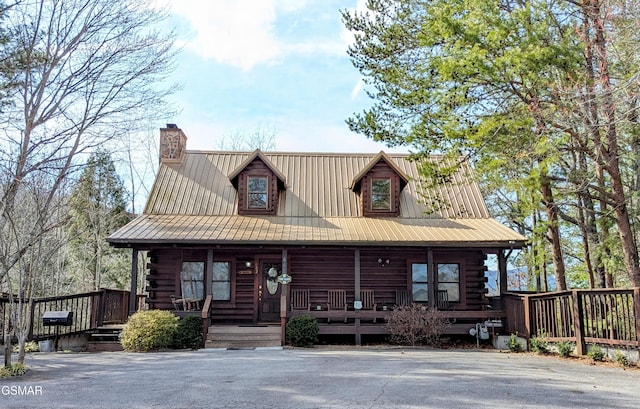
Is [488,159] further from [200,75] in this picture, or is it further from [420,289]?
[200,75]

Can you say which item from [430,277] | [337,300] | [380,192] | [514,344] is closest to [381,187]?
[380,192]

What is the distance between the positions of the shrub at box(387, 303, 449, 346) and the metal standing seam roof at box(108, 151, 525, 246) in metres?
2.05

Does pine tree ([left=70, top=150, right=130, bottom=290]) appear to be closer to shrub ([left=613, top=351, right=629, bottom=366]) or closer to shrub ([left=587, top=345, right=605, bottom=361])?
shrub ([left=587, top=345, right=605, bottom=361])

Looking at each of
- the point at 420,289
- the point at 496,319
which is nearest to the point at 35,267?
the point at 420,289

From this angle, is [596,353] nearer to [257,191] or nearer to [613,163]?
→ [613,163]

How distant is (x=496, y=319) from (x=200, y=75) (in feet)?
37.4

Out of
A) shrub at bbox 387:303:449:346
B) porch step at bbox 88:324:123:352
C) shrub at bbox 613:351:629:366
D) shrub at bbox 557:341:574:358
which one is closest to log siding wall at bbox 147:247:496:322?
porch step at bbox 88:324:123:352

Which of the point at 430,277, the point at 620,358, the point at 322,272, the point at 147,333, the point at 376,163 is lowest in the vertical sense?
the point at 620,358

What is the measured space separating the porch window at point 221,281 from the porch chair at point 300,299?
208 cm

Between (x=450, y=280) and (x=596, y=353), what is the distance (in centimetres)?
638

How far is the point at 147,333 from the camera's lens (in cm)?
1294

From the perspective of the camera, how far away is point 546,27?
10.7 m

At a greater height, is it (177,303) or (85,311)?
(177,303)

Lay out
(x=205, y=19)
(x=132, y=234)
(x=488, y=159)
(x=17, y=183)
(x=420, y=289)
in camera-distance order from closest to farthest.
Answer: (x=17, y=183)
(x=488, y=159)
(x=205, y=19)
(x=132, y=234)
(x=420, y=289)
